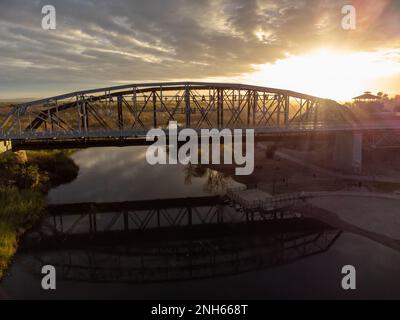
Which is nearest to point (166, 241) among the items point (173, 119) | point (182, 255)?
point (182, 255)

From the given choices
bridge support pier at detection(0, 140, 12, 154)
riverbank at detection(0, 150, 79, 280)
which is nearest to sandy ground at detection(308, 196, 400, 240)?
riverbank at detection(0, 150, 79, 280)

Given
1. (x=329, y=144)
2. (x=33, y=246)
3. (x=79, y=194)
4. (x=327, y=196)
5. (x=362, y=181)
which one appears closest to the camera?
(x=33, y=246)

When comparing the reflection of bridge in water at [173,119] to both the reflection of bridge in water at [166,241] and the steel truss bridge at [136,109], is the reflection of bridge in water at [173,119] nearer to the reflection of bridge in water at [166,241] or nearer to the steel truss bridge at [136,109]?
the steel truss bridge at [136,109]

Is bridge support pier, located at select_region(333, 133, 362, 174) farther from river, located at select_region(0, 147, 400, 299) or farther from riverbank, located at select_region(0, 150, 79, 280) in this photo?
riverbank, located at select_region(0, 150, 79, 280)

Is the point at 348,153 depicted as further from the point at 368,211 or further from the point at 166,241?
the point at 166,241
